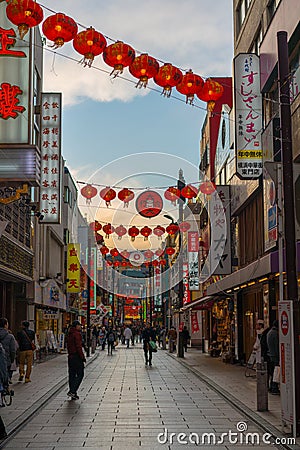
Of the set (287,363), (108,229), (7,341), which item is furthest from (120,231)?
→ (287,363)

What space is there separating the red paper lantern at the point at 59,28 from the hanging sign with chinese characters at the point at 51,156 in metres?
17.2

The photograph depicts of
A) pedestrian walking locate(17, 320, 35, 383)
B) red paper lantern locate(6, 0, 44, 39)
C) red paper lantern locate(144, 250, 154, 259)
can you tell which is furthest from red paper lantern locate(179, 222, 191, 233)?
red paper lantern locate(6, 0, 44, 39)

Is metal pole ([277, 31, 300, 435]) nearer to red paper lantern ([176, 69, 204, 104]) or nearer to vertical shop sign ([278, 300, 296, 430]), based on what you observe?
vertical shop sign ([278, 300, 296, 430])

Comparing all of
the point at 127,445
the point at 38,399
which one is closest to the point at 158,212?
the point at 38,399

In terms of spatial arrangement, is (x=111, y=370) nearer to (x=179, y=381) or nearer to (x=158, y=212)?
(x=179, y=381)

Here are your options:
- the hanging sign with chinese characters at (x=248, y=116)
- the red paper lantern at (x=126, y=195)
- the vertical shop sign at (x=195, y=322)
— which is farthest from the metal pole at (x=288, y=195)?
the vertical shop sign at (x=195, y=322)

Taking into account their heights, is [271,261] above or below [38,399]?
above

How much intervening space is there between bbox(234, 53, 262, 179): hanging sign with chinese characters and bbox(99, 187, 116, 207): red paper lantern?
4.50 metres

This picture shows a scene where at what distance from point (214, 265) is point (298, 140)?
14932 mm

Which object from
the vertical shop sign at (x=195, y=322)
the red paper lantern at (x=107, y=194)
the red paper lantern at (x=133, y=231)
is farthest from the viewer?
the vertical shop sign at (x=195, y=322)

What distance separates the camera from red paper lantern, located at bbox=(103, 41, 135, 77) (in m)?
14.2

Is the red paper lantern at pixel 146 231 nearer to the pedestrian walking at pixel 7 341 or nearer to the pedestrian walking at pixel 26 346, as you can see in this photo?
the pedestrian walking at pixel 26 346

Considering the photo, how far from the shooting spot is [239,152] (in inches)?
939

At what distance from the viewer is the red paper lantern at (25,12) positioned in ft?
43.7
